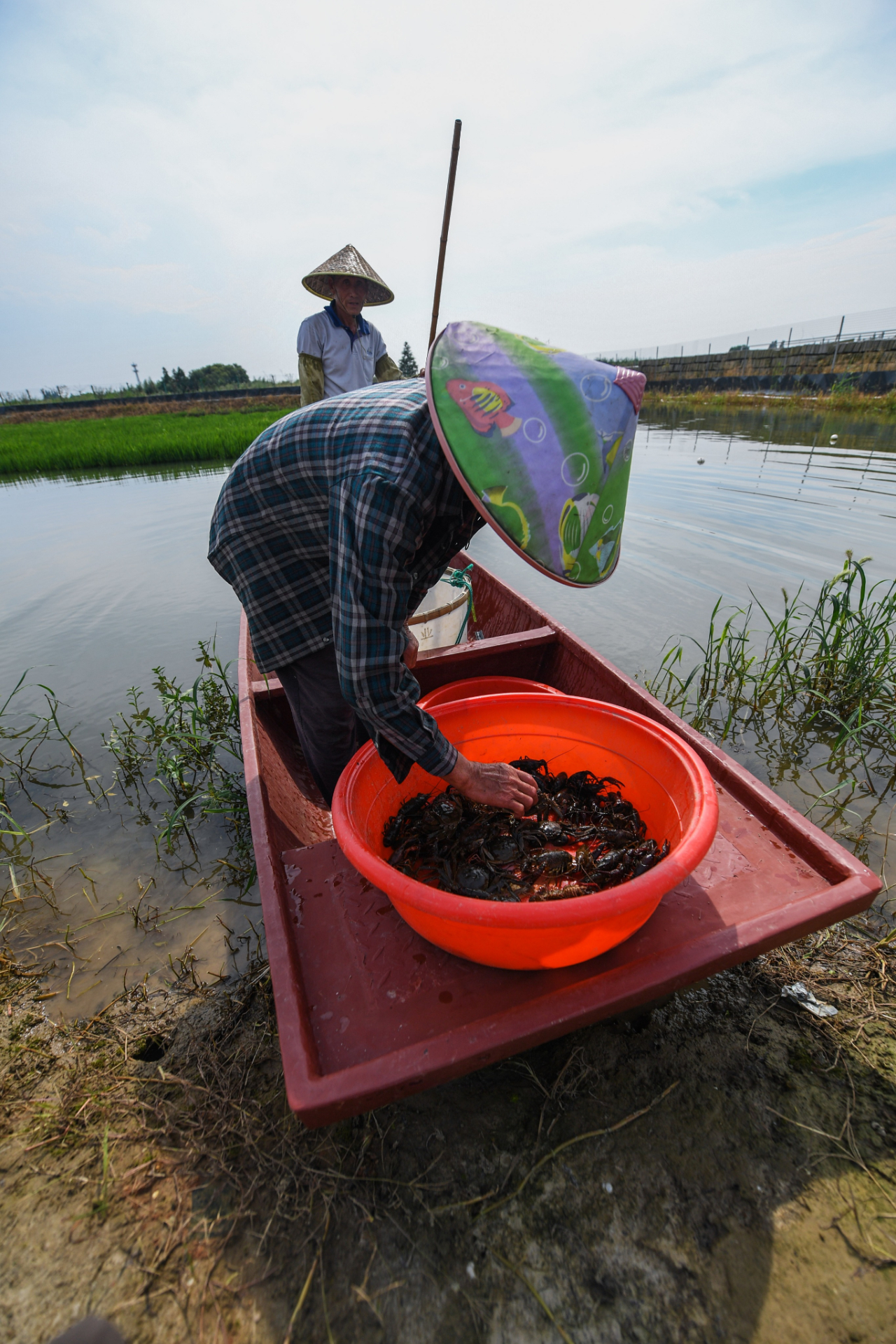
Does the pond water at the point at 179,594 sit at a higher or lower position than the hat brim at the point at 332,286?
lower

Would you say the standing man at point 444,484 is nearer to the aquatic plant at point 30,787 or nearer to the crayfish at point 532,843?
the crayfish at point 532,843

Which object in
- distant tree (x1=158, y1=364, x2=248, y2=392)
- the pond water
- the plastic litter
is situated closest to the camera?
the plastic litter

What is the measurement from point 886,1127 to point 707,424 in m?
19.8

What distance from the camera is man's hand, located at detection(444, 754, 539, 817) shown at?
4.47 feet

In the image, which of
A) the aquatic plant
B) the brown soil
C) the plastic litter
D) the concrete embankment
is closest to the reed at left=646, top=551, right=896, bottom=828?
the plastic litter

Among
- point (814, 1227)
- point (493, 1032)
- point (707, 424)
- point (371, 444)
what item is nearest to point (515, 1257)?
point (493, 1032)

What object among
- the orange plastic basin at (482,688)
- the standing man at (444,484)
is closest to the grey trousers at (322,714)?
the orange plastic basin at (482,688)

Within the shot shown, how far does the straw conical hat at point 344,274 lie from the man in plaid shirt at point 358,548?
3.01 meters

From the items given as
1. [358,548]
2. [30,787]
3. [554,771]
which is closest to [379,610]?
[358,548]

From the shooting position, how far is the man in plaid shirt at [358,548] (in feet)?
3.83

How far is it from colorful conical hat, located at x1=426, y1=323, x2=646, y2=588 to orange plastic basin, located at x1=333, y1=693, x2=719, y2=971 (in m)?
0.67

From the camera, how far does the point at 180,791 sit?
3184 millimetres

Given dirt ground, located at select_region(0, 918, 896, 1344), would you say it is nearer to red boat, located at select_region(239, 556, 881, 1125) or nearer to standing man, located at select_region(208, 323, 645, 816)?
red boat, located at select_region(239, 556, 881, 1125)

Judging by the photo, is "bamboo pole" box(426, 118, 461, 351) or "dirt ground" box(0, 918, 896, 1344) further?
"bamboo pole" box(426, 118, 461, 351)
